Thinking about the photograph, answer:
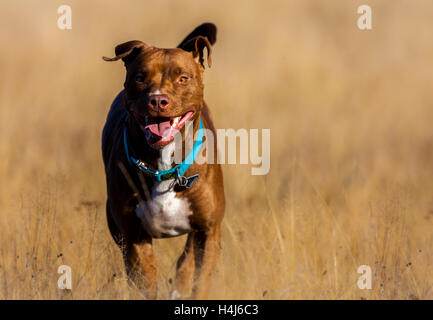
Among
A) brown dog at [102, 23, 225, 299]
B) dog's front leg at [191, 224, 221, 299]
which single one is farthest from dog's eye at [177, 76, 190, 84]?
dog's front leg at [191, 224, 221, 299]

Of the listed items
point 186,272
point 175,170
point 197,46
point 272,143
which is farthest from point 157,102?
point 272,143

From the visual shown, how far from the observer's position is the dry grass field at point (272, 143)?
5.69 meters

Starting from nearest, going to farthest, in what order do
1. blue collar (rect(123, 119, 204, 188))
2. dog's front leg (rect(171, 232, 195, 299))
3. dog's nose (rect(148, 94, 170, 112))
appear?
dog's nose (rect(148, 94, 170, 112)) → blue collar (rect(123, 119, 204, 188)) → dog's front leg (rect(171, 232, 195, 299))

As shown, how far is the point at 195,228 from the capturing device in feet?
17.4

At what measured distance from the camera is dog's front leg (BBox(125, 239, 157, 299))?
5215mm

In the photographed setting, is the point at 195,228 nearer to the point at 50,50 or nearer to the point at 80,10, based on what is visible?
the point at 50,50

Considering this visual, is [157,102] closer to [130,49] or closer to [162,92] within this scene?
[162,92]

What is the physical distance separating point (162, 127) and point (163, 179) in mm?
433

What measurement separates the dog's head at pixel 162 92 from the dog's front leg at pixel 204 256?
2.68 feet

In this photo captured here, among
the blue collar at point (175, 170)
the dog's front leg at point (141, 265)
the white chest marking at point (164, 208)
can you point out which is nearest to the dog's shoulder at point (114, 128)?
the blue collar at point (175, 170)

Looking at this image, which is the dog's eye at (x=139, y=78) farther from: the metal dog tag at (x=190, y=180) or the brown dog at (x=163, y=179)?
the metal dog tag at (x=190, y=180)

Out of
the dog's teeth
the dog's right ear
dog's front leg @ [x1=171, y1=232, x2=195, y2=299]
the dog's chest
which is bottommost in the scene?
dog's front leg @ [x1=171, y1=232, x2=195, y2=299]

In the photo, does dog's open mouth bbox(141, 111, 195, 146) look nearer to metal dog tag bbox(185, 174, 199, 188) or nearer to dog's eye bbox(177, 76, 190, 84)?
dog's eye bbox(177, 76, 190, 84)
